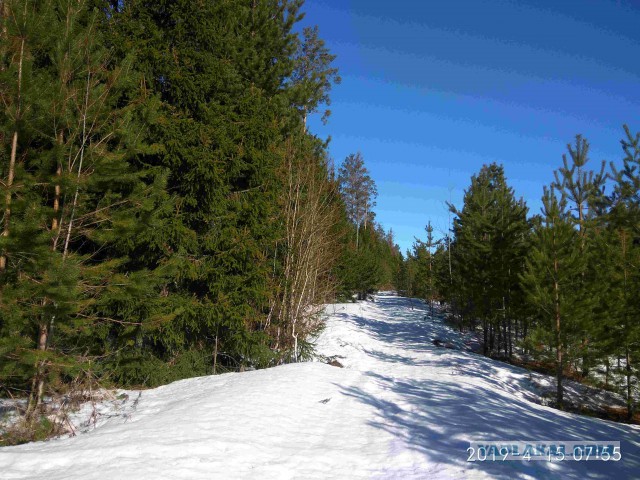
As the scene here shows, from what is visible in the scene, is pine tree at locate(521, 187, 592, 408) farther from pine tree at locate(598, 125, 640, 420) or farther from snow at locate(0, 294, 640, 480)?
snow at locate(0, 294, 640, 480)

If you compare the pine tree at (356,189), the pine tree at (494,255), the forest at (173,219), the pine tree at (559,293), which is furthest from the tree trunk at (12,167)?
the pine tree at (356,189)

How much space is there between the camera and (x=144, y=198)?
22.1ft

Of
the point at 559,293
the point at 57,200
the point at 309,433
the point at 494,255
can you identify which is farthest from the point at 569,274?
the point at 57,200

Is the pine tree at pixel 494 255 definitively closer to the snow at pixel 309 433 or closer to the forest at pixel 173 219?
the forest at pixel 173 219

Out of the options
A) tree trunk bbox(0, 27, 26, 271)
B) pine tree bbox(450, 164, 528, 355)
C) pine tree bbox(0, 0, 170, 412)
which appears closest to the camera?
tree trunk bbox(0, 27, 26, 271)

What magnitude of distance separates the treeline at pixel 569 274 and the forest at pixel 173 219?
9cm

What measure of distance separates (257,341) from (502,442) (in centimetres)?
627

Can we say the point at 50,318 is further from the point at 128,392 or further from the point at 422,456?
the point at 422,456

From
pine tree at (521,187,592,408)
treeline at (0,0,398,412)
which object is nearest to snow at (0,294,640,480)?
treeline at (0,0,398,412)

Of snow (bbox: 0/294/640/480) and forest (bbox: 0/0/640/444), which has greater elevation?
forest (bbox: 0/0/640/444)

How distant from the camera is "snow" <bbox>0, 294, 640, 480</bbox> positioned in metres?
4.37

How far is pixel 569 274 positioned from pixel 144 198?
12.6m

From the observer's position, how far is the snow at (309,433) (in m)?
4.37

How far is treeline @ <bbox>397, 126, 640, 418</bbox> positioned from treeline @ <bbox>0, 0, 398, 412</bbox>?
7.86m
